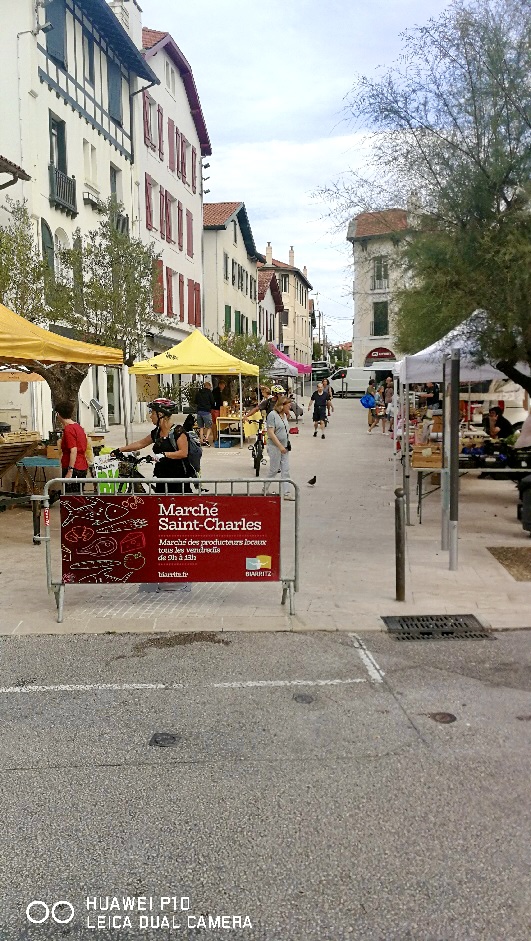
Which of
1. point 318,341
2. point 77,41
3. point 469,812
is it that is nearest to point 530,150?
point 469,812

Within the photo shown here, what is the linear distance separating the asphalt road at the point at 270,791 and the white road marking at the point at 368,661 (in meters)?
0.02

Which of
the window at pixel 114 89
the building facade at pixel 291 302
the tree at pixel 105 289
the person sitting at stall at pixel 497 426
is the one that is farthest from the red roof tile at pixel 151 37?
the building facade at pixel 291 302

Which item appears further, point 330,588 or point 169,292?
point 169,292

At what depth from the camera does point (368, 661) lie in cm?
563

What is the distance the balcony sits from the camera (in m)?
19.6

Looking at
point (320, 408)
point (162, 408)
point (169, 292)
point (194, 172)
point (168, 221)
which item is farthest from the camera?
point (194, 172)

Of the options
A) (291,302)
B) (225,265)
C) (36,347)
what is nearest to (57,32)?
(36,347)

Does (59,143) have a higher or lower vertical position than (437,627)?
higher

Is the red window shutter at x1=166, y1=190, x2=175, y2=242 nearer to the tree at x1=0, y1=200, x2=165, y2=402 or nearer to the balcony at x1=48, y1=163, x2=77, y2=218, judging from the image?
the balcony at x1=48, y1=163, x2=77, y2=218

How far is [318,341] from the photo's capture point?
12319 centimetres

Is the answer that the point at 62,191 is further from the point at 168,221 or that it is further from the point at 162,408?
the point at 162,408

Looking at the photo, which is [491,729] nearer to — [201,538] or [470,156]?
[201,538]

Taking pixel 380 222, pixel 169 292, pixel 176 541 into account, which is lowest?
pixel 176 541

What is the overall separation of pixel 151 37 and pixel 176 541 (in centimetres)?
2958
